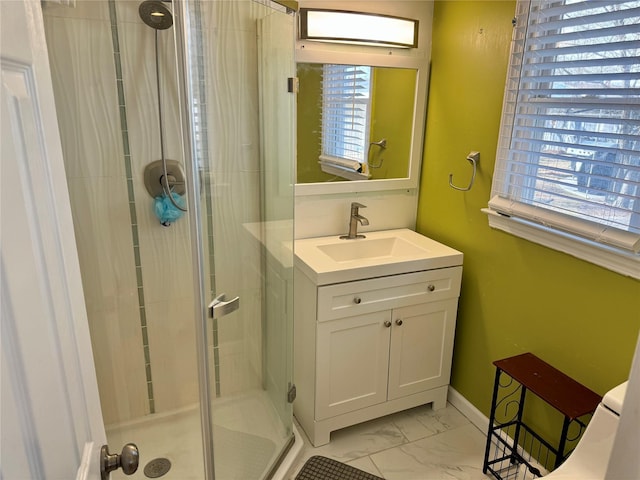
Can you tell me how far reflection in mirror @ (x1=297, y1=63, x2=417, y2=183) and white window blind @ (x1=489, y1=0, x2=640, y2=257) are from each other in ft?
1.93

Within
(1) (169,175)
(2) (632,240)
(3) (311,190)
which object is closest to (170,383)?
(1) (169,175)

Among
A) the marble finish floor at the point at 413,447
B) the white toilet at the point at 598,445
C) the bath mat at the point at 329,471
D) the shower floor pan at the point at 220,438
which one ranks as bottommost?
the marble finish floor at the point at 413,447

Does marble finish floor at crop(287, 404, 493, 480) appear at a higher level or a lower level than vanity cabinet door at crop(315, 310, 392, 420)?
lower

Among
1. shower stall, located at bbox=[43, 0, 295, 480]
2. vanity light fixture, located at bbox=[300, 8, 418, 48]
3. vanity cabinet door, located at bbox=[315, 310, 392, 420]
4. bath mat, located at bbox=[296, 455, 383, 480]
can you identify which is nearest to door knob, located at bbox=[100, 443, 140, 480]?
shower stall, located at bbox=[43, 0, 295, 480]

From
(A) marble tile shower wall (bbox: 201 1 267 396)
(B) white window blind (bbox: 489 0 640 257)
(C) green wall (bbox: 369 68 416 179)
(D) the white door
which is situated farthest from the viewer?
(C) green wall (bbox: 369 68 416 179)

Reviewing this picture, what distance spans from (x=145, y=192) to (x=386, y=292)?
1.11 m

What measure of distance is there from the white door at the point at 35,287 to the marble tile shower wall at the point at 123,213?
1.20 metres

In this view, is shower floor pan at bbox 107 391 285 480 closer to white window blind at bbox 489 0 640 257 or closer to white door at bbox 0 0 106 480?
white door at bbox 0 0 106 480

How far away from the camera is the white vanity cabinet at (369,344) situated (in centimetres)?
196

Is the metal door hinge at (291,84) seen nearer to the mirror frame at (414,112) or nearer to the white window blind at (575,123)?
the mirror frame at (414,112)

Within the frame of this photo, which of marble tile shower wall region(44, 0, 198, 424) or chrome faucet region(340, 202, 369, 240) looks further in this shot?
chrome faucet region(340, 202, 369, 240)

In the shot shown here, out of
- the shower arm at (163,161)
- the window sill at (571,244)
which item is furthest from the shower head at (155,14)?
the window sill at (571,244)

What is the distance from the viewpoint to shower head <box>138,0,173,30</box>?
170 centimetres

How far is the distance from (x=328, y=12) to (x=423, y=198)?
3.44 feet
